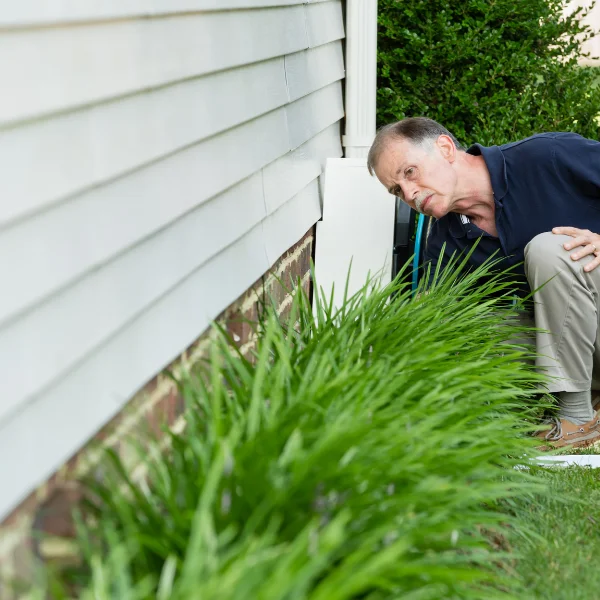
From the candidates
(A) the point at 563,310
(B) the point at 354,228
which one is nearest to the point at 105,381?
(A) the point at 563,310

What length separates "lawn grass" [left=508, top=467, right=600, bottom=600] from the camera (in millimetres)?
2117

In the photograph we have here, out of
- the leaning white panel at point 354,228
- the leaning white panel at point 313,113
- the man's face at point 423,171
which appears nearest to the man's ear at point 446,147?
A: the man's face at point 423,171

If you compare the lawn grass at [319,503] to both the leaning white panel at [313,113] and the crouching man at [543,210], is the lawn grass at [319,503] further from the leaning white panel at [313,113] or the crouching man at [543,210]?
the leaning white panel at [313,113]

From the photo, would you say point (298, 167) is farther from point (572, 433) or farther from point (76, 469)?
point (76, 469)

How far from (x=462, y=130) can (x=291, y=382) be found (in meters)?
3.95

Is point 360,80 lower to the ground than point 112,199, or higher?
lower

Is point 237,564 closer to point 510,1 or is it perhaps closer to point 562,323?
point 562,323

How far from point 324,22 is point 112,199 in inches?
98.8

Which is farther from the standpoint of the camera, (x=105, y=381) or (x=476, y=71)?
(x=476, y=71)

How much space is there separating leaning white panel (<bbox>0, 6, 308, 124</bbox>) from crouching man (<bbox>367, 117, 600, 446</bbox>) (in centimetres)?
79

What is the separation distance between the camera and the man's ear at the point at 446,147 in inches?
138

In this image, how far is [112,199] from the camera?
1918mm

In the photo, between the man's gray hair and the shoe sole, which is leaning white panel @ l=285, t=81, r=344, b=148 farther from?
the shoe sole

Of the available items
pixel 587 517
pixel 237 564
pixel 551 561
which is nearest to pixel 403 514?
pixel 237 564
